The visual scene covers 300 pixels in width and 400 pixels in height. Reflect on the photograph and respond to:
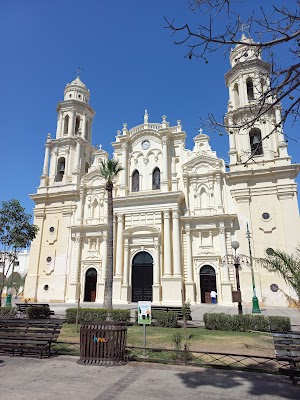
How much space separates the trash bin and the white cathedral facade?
57.5 ft

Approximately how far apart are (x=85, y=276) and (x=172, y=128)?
1734 cm

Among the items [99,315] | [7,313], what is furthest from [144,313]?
[7,313]

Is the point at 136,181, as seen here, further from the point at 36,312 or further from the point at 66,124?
the point at 36,312

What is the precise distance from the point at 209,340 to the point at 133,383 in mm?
5614

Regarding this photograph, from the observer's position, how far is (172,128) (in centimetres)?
3161

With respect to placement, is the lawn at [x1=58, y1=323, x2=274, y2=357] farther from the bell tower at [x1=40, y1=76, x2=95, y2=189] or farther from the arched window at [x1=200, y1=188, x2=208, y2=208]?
the bell tower at [x1=40, y1=76, x2=95, y2=189]

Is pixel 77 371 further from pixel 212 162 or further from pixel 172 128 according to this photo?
pixel 172 128

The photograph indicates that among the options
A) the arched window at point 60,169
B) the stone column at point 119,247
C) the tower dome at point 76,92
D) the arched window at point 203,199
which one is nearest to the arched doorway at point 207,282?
the arched window at point 203,199

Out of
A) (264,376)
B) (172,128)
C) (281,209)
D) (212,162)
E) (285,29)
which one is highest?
(172,128)

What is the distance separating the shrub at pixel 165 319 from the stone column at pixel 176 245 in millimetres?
11329

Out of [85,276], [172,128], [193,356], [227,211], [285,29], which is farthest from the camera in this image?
[172,128]

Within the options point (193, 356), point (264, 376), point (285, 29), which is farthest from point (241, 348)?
point (285, 29)

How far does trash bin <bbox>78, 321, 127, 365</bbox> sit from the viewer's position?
24.7ft

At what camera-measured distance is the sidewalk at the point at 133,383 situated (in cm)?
529
